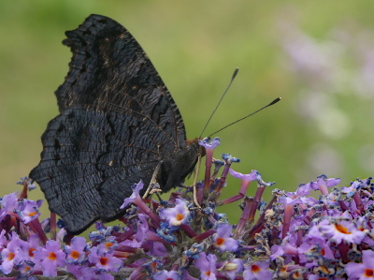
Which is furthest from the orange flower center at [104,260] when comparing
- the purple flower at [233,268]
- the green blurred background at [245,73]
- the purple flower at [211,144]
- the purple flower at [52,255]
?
the green blurred background at [245,73]

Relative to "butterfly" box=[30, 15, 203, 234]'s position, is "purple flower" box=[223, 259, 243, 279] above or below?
below

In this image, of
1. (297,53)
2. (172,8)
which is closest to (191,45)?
(172,8)

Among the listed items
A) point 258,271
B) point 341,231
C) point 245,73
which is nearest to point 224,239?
point 258,271

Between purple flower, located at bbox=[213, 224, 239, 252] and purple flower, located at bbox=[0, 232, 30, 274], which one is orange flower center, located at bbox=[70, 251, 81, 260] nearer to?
purple flower, located at bbox=[0, 232, 30, 274]

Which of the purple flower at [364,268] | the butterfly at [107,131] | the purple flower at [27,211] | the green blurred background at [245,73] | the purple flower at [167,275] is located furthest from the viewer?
the green blurred background at [245,73]

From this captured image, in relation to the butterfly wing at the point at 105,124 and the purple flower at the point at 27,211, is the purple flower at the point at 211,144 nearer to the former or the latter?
the butterfly wing at the point at 105,124

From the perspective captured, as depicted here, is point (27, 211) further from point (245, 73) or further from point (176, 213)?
point (245, 73)

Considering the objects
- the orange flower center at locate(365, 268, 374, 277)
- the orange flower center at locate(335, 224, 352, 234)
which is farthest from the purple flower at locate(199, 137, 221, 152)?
the orange flower center at locate(365, 268, 374, 277)
